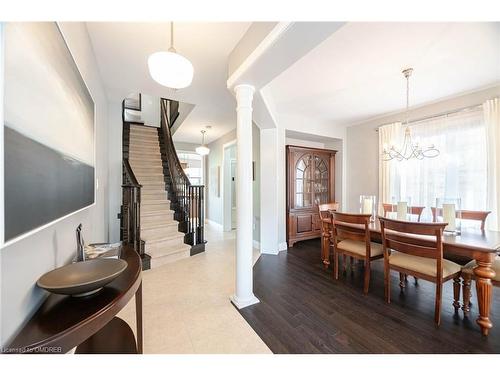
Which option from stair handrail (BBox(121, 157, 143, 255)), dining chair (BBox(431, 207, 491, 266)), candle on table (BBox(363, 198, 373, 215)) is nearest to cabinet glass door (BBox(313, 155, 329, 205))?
candle on table (BBox(363, 198, 373, 215))

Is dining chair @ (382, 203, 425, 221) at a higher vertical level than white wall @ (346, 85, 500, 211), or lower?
lower

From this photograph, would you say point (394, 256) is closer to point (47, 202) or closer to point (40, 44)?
point (47, 202)

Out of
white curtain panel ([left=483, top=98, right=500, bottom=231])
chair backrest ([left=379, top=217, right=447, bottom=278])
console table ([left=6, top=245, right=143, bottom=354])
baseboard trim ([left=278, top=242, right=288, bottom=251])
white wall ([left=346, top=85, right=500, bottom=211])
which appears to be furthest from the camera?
baseboard trim ([left=278, top=242, right=288, bottom=251])

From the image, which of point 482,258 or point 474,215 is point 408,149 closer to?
point 474,215

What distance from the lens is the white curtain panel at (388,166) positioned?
379 centimetres

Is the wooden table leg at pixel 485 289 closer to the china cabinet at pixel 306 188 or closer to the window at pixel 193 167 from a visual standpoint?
the china cabinet at pixel 306 188

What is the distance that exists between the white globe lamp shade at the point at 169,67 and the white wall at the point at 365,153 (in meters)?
4.18

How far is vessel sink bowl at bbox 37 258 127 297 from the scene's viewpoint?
0.74 m

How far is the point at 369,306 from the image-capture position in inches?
76.7

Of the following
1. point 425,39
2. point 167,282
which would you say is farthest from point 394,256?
point 167,282

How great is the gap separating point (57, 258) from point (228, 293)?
5.41ft

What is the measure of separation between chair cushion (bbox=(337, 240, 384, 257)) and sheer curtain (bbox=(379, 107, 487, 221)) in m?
1.01

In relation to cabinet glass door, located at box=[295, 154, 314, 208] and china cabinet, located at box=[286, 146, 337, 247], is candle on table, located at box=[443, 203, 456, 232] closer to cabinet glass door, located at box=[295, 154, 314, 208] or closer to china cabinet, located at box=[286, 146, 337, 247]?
china cabinet, located at box=[286, 146, 337, 247]

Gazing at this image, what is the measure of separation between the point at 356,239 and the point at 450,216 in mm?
962
